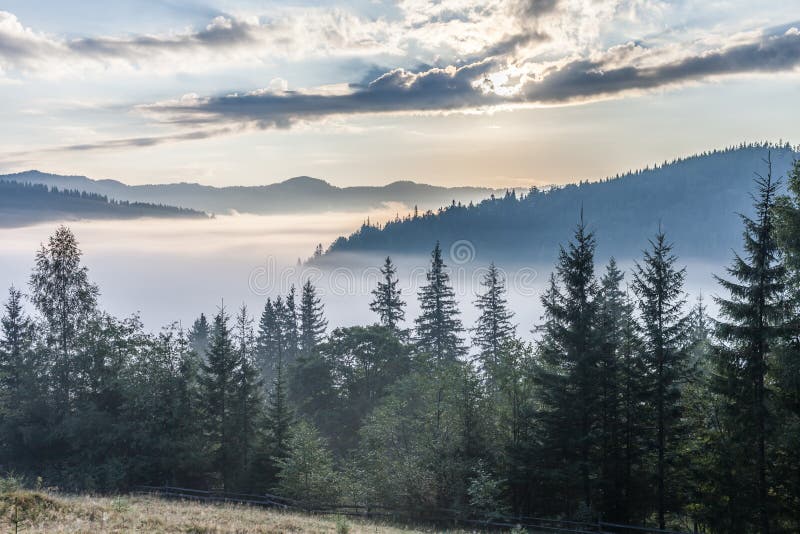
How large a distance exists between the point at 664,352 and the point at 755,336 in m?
5.94

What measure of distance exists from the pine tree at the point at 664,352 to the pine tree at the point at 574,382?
9.05 ft

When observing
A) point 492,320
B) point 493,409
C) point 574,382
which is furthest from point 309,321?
point 574,382

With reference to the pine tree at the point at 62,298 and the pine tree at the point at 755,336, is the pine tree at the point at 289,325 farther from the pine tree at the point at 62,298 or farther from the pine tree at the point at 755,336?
the pine tree at the point at 755,336

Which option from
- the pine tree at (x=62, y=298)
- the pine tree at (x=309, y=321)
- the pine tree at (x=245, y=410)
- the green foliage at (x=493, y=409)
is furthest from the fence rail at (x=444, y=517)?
the pine tree at (x=309, y=321)

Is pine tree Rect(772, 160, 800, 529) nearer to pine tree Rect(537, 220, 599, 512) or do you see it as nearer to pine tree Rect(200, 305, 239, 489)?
pine tree Rect(537, 220, 599, 512)

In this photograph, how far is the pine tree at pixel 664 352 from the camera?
2844 centimetres

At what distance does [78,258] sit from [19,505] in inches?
1273

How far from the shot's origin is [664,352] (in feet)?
94.3

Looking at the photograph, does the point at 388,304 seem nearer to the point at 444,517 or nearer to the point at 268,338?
the point at 268,338

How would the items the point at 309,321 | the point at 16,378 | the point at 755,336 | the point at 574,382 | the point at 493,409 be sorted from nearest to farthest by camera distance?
the point at 755,336
the point at 574,382
the point at 493,409
the point at 16,378
the point at 309,321

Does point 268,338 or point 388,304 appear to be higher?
point 388,304

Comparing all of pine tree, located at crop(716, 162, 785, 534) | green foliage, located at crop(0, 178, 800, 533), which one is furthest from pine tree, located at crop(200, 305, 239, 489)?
pine tree, located at crop(716, 162, 785, 534)

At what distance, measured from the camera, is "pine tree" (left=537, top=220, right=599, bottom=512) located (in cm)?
2906

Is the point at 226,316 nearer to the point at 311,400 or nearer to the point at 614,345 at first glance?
the point at 311,400
